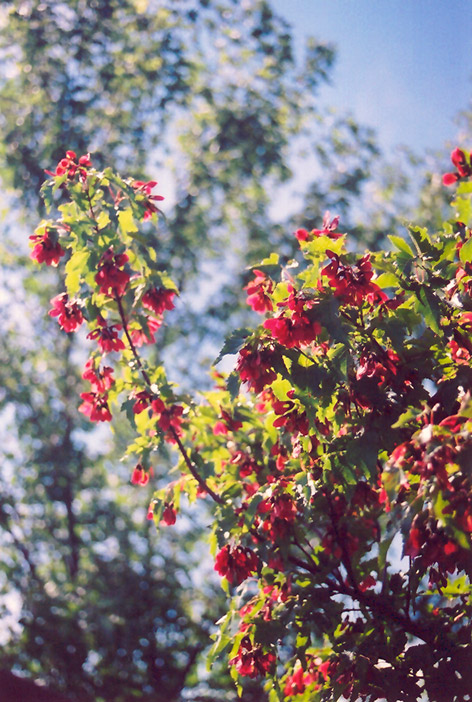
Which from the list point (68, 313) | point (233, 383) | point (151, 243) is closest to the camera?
point (233, 383)

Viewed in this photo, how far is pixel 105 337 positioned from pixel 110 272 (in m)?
0.33

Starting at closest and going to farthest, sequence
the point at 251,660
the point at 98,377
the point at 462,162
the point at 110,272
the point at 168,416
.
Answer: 1. the point at 462,162
2. the point at 251,660
3. the point at 110,272
4. the point at 168,416
5. the point at 98,377

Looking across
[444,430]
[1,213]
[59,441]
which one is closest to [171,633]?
[59,441]

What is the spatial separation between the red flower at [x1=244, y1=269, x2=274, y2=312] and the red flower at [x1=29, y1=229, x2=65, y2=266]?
1043mm

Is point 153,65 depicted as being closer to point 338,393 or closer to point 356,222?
point 356,222

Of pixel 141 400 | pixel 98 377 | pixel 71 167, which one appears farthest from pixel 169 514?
pixel 71 167

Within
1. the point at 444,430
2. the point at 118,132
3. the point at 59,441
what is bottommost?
the point at 444,430

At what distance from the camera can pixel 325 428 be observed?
2770 mm

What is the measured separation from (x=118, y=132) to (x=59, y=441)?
19.1ft

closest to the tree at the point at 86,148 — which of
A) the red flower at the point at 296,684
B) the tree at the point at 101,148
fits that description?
the tree at the point at 101,148

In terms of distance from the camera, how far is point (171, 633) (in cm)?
1063

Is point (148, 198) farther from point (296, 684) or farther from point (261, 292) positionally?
point (296, 684)

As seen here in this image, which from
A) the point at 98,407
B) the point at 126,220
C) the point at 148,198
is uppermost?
the point at 148,198

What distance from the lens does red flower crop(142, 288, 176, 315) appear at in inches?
125
